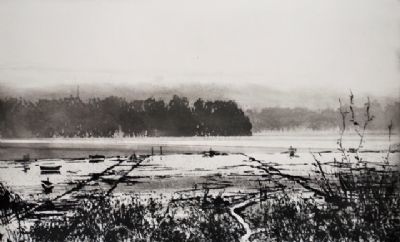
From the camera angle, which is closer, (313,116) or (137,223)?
(137,223)

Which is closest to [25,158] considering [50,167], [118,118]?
[50,167]

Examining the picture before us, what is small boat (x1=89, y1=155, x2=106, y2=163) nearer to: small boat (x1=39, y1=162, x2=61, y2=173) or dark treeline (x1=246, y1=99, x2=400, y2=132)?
small boat (x1=39, y1=162, x2=61, y2=173)

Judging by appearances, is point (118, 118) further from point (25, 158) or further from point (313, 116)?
point (313, 116)

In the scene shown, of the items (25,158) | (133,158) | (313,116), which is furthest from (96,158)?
(313,116)

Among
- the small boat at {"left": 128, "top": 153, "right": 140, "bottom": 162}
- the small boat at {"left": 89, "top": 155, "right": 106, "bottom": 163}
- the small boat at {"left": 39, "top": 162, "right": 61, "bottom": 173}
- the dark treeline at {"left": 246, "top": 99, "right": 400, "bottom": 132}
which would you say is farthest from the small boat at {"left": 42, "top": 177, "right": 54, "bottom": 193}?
the dark treeline at {"left": 246, "top": 99, "right": 400, "bottom": 132}

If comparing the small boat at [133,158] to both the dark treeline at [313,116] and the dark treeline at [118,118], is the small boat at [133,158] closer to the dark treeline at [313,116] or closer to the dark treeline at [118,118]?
the dark treeline at [118,118]

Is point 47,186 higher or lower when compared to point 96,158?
lower

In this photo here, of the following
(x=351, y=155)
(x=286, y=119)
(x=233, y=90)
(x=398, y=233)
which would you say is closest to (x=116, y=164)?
(x=233, y=90)

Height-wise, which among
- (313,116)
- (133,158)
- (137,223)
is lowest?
(137,223)
